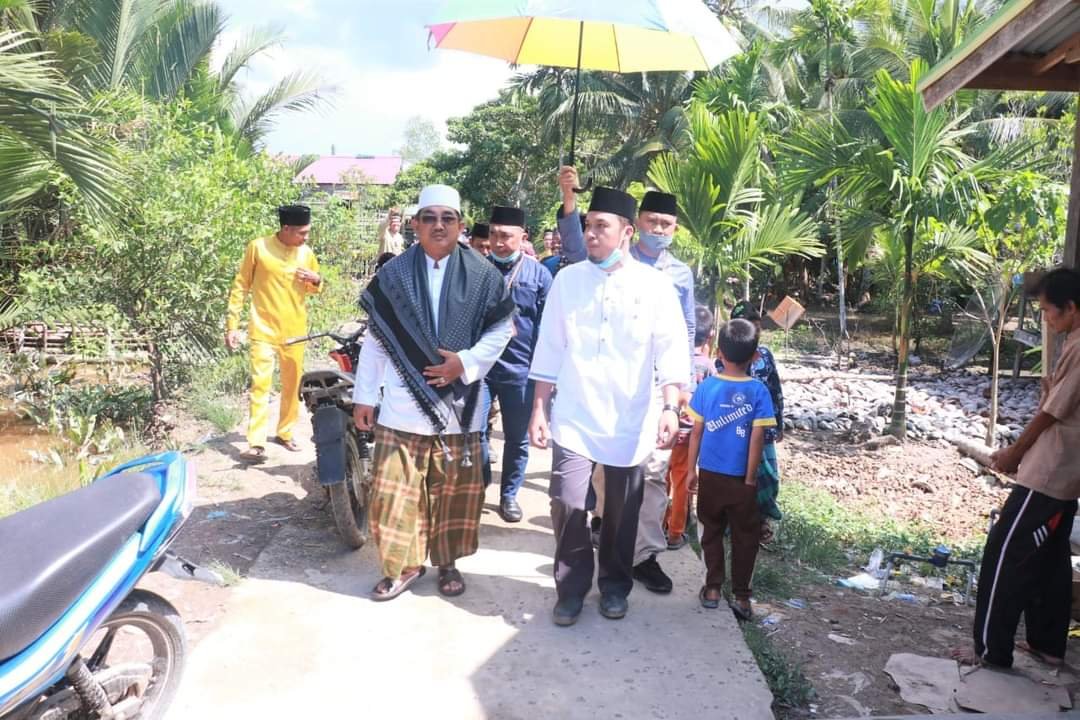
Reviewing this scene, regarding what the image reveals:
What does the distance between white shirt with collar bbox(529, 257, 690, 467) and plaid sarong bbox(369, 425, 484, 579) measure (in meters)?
0.54

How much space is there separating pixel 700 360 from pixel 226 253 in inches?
184

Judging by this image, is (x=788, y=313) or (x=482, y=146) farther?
(x=482, y=146)

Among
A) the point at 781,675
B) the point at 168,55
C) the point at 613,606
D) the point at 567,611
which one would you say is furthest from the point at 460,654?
the point at 168,55

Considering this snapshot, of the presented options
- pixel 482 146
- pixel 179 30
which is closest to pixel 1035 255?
pixel 179 30

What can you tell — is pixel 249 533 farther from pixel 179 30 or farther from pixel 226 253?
pixel 179 30

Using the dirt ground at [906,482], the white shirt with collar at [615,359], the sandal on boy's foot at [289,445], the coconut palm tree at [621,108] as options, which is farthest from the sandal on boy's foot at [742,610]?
the coconut palm tree at [621,108]

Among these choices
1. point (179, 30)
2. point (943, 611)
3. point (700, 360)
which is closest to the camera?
point (943, 611)

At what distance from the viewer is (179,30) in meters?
13.5

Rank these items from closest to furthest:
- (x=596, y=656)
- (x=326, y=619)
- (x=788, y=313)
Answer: (x=596, y=656)
(x=326, y=619)
(x=788, y=313)

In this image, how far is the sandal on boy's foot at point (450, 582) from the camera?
428 cm

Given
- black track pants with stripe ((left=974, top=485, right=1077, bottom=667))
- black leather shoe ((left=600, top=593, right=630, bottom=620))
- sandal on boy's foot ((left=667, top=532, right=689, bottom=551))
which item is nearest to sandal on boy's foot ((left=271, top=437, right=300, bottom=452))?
sandal on boy's foot ((left=667, top=532, right=689, bottom=551))

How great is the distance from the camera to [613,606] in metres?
4.07

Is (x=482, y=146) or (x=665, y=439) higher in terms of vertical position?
(x=482, y=146)

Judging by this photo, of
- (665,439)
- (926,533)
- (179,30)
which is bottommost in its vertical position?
(926,533)
